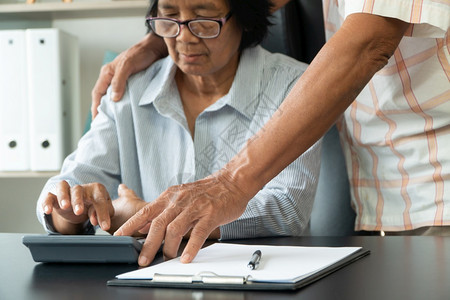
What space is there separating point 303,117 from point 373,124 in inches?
18.4

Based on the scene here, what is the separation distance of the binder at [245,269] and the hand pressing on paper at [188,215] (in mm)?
32

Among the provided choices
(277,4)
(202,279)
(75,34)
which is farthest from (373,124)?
(75,34)

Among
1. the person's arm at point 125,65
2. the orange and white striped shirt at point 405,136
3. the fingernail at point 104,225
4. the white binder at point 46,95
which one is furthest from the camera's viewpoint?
the white binder at point 46,95

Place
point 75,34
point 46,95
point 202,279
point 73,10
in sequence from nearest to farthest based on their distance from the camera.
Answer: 1. point 202,279
2. point 46,95
3. point 73,10
4. point 75,34

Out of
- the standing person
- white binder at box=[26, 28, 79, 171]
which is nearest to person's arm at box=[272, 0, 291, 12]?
the standing person

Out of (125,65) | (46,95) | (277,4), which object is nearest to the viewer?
(125,65)

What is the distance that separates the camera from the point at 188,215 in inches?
38.0

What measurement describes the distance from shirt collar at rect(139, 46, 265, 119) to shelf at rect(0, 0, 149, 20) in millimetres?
911

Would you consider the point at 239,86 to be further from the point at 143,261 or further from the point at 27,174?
the point at 27,174

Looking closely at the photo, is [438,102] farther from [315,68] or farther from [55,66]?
→ [55,66]

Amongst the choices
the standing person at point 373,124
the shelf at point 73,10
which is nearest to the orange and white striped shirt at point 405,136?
the standing person at point 373,124

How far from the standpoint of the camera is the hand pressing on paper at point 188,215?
3.08ft

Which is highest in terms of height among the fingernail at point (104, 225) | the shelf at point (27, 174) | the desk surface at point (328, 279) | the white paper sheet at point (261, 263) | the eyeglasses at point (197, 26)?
the eyeglasses at point (197, 26)

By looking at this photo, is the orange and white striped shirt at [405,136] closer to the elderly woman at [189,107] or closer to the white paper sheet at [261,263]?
the elderly woman at [189,107]
